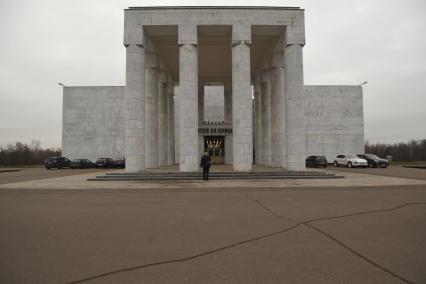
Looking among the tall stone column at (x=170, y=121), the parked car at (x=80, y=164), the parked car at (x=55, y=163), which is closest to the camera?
the tall stone column at (x=170, y=121)

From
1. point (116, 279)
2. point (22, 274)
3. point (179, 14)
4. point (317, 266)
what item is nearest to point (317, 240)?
point (317, 266)

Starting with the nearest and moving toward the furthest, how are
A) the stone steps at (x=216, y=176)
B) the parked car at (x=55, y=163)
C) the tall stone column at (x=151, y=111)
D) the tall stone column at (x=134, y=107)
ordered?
the stone steps at (x=216, y=176)
the tall stone column at (x=134, y=107)
the tall stone column at (x=151, y=111)
the parked car at (x=55, y=163)

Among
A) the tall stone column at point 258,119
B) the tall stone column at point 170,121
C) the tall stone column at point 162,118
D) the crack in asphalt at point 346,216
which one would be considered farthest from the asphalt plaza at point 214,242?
the tall stone column at point 170,121

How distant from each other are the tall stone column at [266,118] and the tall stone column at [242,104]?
9.24 meters

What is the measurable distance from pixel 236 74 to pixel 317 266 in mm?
17540

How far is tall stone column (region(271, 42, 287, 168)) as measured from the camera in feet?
81.8

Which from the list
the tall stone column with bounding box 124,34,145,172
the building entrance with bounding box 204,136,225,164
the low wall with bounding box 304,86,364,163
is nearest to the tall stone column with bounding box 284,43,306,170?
the tall stone column with bounding box 124,34,145,172

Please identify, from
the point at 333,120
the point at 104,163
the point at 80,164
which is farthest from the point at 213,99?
the point at 80,164

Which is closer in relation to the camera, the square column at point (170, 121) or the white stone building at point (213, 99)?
the white stone building at point (213, 99)

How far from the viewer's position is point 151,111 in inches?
975

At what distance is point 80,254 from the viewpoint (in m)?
4.30

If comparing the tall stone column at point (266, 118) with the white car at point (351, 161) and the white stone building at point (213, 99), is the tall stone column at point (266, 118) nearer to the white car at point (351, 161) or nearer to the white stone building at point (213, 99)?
the white stone building at point (213, 99)

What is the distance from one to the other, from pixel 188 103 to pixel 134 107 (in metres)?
3.95

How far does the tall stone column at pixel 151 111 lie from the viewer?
24.3m
